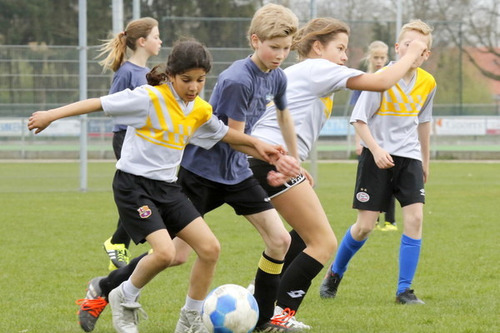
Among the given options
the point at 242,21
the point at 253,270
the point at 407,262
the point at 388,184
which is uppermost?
the point at 242,21

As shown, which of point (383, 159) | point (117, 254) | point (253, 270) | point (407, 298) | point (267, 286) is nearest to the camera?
point (267, 286)

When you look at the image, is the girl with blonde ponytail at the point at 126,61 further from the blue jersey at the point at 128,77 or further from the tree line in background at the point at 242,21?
the tree line in background at the point at 242,21

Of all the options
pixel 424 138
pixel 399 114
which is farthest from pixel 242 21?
pixel 399 114

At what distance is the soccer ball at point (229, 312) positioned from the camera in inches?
178

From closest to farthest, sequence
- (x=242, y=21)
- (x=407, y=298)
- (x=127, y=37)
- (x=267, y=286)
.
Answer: (x=267, y=286)
(x=407, y=298)
(x=127, y=37)
(x=242, y=21)

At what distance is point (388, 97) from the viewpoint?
19.7ft

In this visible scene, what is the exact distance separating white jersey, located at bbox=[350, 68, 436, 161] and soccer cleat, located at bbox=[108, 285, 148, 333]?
213cm

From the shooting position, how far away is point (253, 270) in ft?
23.5

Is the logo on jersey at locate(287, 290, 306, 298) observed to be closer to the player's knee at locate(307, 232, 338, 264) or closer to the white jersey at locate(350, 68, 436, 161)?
the player's knee at locate(307, 232, 338, 264)

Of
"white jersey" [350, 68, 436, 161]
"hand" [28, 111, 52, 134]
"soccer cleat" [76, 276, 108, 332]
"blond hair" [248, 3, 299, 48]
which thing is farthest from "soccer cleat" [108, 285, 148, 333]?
"white jersey" [350, 68, 436, 161]

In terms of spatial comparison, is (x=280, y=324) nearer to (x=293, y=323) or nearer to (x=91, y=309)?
(x=293, y=323)

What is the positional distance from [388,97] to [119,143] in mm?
2236

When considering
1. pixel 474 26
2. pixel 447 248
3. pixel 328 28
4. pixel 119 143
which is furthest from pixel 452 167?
pixel 328 28

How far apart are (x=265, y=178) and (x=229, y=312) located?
82cm
